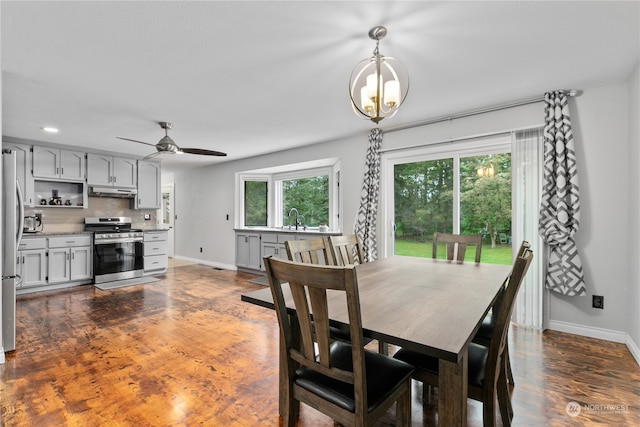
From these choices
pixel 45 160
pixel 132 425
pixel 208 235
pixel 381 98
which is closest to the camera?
pixel 132 425

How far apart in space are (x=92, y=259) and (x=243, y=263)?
242 cm

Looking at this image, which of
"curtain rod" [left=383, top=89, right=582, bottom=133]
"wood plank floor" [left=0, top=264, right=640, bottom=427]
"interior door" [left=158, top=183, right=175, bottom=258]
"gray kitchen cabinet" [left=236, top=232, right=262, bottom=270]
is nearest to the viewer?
"wood plank floor" [left=0, top=264, right=640, bottom=427]

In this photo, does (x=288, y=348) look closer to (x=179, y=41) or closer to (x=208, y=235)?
(x=179, y=41)

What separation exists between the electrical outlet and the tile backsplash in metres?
6.78

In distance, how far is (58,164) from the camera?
15.7 ft

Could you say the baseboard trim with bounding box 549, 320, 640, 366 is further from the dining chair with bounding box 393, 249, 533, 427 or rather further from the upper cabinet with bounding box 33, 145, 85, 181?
the upper cabinet with bounding box 33, 145, 85, 181

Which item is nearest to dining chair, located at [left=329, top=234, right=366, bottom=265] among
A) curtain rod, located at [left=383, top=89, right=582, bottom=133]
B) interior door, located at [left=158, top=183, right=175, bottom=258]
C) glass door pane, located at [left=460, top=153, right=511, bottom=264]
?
glass door pane, located at [left=460, top=153, right=511, bottom=264]

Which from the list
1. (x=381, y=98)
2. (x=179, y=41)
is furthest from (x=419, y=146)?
(x=179, y=41)

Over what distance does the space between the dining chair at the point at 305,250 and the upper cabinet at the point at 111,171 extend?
4827 millimetres

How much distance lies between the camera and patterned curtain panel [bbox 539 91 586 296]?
2.79 m

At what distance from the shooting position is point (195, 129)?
408 cm

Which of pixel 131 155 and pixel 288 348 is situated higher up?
pixel 131 155

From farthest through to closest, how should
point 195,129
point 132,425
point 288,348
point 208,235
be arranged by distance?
1. point 208,235
2. point 195,129
3. point 132,425
4. point 288,348

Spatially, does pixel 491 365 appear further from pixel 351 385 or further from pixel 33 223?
pixel 33 223
